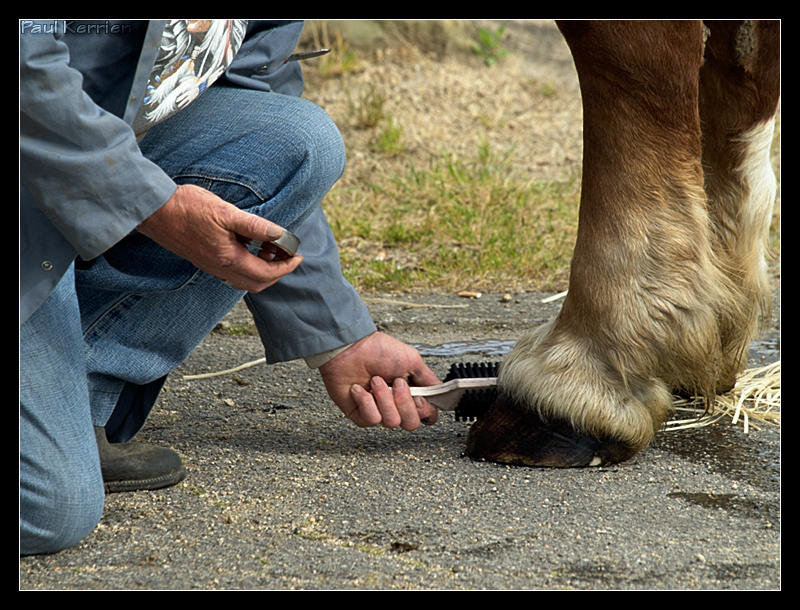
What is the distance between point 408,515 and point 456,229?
207 centimetres

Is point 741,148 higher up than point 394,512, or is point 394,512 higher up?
point 741,148

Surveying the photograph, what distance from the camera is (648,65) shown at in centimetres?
171

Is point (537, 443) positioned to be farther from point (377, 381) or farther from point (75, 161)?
point (75, 161)

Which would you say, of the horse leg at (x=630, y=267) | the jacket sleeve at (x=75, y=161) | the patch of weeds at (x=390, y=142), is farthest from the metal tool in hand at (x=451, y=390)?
the patch of weeds at (x=390, y=142)

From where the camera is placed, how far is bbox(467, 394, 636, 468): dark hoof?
5.95 feet

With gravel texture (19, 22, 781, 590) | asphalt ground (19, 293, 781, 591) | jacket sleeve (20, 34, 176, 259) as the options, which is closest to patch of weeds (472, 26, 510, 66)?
gravel texture (19, 22, 781, 590)

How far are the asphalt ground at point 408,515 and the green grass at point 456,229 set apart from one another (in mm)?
1136

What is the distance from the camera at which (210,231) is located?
1.58 meters

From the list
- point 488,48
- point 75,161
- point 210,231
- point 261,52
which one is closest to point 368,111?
point 488,48

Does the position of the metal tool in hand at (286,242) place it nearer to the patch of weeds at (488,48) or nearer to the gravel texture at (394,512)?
the gravel texture at (394,512)

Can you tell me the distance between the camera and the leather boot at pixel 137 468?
1790 millimetres

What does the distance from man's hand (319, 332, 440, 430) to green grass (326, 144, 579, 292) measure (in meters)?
1.22

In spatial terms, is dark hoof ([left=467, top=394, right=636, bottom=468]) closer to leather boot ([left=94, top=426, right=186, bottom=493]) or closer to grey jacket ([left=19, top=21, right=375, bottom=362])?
leather boot ([left=94, top=426, right=186, bottom=493])
